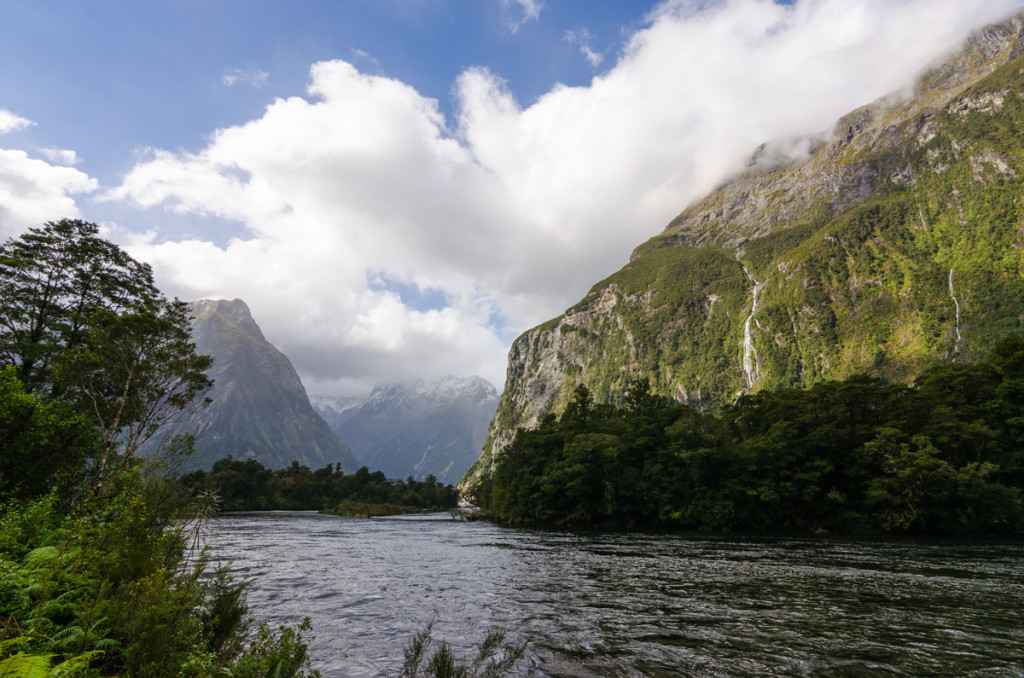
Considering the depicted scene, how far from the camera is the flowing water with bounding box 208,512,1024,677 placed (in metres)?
13.9

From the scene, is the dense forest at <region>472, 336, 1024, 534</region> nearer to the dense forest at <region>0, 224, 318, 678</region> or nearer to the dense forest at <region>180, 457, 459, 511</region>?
the dense forest at <region>0, 224, 318, 678</region>

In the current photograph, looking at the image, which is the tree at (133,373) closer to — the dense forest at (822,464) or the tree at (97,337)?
the tree at (97,337)

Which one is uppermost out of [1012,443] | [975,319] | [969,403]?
[975,319]

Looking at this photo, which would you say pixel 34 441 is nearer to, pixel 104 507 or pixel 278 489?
pixel 104 507

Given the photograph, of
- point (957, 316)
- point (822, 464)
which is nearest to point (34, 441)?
point (822, 464)

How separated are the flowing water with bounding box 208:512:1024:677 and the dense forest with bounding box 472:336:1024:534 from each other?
54.7 ft

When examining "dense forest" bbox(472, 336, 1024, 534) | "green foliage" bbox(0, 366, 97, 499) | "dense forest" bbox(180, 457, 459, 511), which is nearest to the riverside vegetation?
"green foliage" bbox(0, 366, 97, 499)

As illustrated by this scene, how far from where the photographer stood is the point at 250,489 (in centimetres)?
16550

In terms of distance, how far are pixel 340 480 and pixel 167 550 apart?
201488mm

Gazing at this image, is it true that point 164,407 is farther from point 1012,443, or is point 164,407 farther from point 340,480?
point 340,480

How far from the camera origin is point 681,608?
20172mm

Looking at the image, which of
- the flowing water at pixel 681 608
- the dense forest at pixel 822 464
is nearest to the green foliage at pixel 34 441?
the flowing water at pixel 681 608

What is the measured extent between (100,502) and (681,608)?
2634 cm

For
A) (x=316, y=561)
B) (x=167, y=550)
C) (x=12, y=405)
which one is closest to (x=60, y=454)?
(x=12, y=405)
